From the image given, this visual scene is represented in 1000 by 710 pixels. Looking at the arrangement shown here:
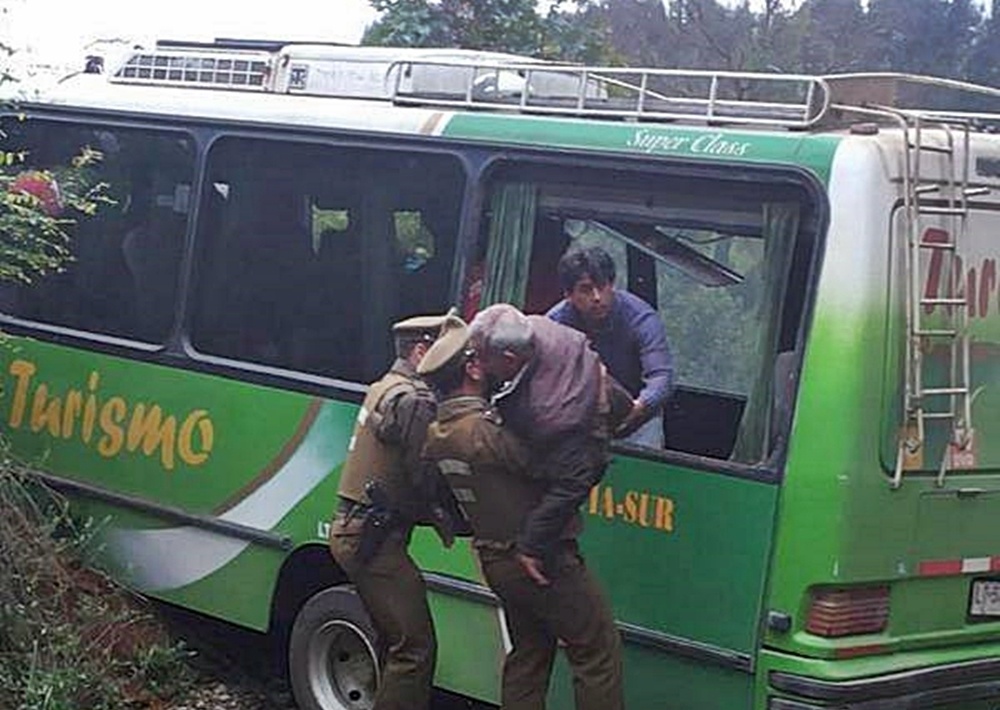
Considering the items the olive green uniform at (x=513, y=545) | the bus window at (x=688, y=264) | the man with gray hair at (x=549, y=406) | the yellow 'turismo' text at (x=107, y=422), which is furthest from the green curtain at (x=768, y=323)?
the yellow 'turismo' text at (x=107, y=422)

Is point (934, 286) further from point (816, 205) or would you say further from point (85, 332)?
point (85, 332)

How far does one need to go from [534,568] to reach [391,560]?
0.76 meters

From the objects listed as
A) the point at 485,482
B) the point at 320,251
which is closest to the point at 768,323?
the point at 485,482

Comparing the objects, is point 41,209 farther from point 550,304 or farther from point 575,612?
point 575,612

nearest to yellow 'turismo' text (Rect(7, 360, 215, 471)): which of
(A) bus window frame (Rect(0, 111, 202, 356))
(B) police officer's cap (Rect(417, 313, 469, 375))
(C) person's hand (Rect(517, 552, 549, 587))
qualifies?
(A) bus window frame (Rect(0, 111, 202, 356))

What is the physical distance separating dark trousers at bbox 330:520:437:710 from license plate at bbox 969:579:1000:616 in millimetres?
1780

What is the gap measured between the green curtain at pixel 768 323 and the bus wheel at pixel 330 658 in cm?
192

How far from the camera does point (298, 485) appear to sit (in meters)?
7.40

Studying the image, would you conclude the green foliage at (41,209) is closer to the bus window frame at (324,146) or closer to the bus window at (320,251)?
the bus window frame at (324,146)

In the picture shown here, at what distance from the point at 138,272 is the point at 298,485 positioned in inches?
55.3

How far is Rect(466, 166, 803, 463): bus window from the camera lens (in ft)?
19.8

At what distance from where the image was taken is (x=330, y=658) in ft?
24.4

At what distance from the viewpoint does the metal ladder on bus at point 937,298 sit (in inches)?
229

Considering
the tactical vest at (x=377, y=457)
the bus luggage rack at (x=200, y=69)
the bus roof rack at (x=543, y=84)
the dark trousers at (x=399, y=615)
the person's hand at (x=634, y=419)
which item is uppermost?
the bus roof rack at (x=543, y=84)
